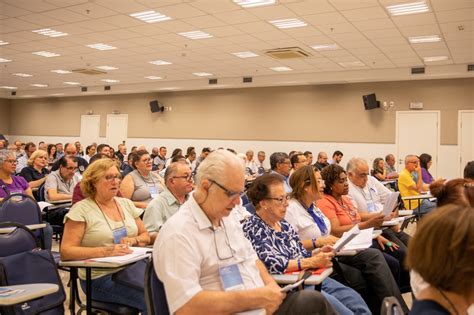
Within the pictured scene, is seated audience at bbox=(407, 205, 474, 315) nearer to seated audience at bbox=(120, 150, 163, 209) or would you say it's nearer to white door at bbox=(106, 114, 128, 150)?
seated audience at bbox=(120, 150, 163, 209)

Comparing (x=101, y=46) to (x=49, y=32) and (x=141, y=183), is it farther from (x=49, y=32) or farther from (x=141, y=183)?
(x=141, y=183)

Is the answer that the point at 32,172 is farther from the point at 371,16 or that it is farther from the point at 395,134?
the point at 395,134

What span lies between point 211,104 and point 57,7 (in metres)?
8.65

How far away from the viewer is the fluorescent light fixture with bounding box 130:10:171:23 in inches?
298

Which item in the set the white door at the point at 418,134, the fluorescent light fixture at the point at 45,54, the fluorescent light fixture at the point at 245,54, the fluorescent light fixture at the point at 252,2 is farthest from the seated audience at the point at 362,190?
the fluorescent light fixture at the point at 45,54

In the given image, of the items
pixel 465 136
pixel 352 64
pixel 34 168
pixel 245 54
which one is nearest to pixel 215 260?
pixel 34 168

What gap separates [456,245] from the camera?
119 cm

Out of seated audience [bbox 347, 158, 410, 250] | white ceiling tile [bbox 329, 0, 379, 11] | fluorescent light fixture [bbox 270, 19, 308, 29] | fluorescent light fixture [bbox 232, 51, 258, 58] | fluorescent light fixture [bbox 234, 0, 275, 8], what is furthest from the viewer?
fluorescent light fixture [bbox 232, 51, 258, 58]

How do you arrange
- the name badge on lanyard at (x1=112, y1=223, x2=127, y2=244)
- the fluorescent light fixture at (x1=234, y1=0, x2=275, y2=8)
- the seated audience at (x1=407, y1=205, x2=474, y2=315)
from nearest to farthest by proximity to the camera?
the seated audience at (x1=407, y1=205, x2=474, y2=315) < the name badge on lanyard at (x1=112, y1=223, x2=127, y2=244) < the fluorescent light fixture at (x1=234, y1=0, x2=275, y2=8)

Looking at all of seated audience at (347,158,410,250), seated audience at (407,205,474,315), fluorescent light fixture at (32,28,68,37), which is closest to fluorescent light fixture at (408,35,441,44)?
seated audience at (347,158,410,250)

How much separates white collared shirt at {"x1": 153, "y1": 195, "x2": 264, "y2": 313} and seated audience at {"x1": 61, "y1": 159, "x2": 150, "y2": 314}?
811mm

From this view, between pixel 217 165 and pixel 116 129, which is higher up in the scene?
pixel 116 129

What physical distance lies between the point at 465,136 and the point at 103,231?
37.9 ft

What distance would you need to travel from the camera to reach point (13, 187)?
4898 millimetres
